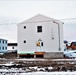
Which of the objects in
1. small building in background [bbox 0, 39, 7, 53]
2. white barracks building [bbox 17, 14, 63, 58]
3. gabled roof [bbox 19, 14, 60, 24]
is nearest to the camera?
white barracks building [bbox 17, 14, 63, 58]

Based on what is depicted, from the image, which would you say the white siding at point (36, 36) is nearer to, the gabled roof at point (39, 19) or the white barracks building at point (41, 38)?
the white barracks building at point (41, 38)

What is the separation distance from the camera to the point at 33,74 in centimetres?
1022

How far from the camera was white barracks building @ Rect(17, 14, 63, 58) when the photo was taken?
28.6 meters

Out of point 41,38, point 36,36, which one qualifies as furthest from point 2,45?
point 41,38

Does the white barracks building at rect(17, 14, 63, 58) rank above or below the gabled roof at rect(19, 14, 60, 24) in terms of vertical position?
below

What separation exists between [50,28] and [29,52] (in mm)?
5021

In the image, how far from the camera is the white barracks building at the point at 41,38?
28.6m

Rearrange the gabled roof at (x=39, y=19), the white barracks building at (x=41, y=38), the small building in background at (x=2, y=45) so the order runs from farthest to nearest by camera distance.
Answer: the small building in background at (x=2, y=45), the gabled roof at (x=39, y=19), the white barracks building at (x=41, y=38)

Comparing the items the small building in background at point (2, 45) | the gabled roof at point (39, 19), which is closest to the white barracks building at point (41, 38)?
the gabled roof at point (39, 19)

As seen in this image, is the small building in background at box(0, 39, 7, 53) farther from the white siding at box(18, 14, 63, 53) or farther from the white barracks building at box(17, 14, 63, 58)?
the white barracks building at box(17, 14, 63, 58)

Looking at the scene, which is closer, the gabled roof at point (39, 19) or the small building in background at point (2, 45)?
the gabled roof at point (39, 19)

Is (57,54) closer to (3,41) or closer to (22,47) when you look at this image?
(22,47)

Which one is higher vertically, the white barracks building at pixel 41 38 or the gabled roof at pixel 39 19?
the gabled roof at pixel 39 19

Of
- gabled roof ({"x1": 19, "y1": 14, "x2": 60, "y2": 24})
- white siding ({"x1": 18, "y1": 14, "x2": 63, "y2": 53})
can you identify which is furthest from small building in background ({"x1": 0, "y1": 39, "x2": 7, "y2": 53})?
gabled roof ({"x1": 19, "y1": 14, "x2": 60, "y2": 24})
